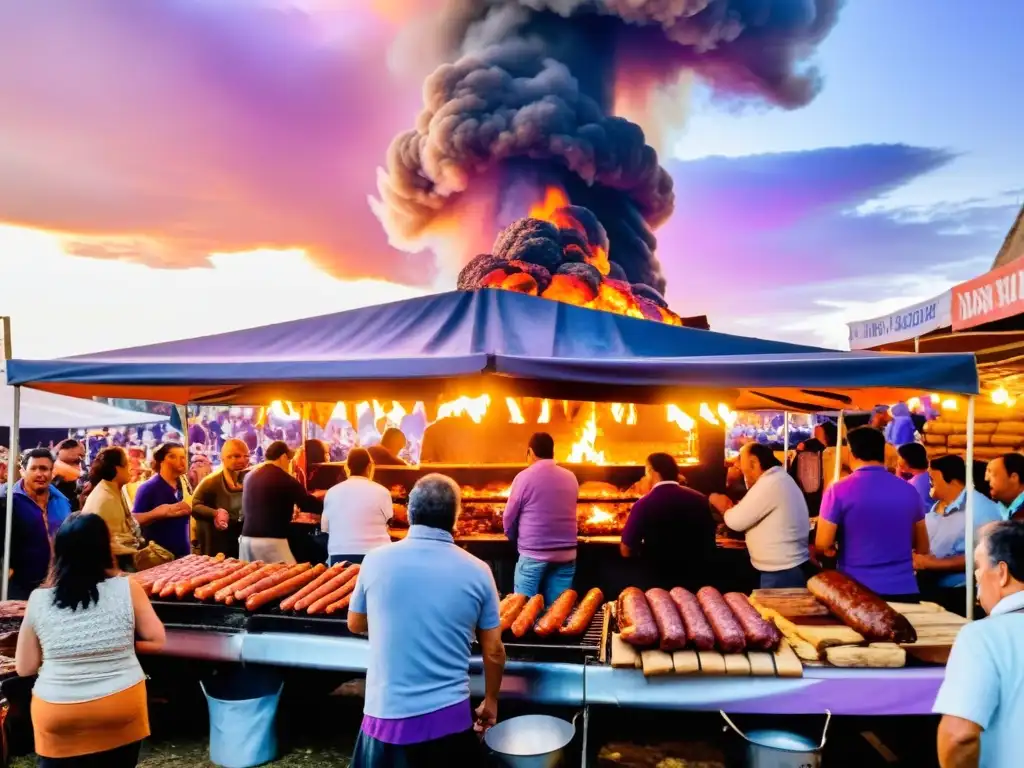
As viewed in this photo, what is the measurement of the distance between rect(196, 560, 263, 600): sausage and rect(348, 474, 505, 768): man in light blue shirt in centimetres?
212

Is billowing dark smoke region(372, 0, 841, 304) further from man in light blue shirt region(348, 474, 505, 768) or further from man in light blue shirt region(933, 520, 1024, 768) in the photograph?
man in light blue shirt region(933, 520, 1024, 768)

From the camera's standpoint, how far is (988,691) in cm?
200

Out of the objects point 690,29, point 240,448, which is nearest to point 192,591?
point 240,448

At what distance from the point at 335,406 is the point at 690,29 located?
27938 mm

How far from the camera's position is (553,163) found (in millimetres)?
29203

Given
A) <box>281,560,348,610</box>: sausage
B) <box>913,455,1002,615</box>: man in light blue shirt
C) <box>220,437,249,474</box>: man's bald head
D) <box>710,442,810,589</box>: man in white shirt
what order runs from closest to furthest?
<box>281,560,348,610</box>: sausage → <box>913,455,1002,615</box>: man in light blue shirt → <box>710,442,810,589</box>: man in white shirt → <box>220,437,249,474</box>: man's bald head

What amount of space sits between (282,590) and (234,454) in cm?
250

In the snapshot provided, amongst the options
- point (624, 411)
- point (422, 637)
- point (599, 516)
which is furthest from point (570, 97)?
point (422, 637)

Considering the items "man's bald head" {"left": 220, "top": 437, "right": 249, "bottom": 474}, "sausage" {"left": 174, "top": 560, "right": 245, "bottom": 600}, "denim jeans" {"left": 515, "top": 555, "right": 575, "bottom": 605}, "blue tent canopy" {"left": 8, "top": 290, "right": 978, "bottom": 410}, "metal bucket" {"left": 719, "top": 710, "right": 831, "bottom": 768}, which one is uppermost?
"blue tent canopy" {"left": 8, "top": 290, "right": 978, "bottom": 410}

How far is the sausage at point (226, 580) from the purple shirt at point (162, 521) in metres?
1.18

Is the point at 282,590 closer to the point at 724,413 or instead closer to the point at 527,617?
the point at 527,617

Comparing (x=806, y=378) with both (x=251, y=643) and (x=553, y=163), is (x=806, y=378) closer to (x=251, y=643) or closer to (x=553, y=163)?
(x=251, y=643)

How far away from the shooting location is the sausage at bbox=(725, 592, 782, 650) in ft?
11.7

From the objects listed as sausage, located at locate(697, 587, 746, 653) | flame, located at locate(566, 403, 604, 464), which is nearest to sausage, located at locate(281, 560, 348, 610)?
sausage, located at locate(697, 587, 746, 653)
